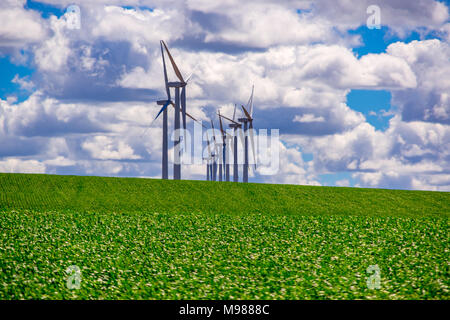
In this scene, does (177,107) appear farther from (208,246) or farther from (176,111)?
(208,246)

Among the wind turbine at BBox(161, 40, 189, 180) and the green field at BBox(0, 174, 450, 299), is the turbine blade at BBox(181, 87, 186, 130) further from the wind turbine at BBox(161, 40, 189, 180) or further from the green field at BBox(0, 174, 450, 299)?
the green field at BBox(0, 174, 450, 299)

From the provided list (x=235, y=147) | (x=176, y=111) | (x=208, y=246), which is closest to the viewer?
(x=208, y=246)

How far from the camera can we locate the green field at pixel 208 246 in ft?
69.6

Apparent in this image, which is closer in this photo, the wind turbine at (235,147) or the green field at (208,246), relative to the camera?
the green field at (208,246)

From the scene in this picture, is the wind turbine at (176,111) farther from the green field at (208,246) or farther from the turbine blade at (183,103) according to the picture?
the green field at (208,246)

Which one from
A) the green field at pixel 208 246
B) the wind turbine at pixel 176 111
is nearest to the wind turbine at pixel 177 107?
the wind turbine at pixel 176 111

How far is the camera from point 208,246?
31.0 m

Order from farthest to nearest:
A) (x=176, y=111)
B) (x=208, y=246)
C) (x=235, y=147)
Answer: (x=235, y=147)
(x=176, y=111)
(x=208, y=246)

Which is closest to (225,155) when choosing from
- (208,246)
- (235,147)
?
(235,147)

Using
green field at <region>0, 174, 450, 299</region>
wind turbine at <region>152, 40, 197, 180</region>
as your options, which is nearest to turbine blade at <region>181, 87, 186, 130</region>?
wind turbine at <region>152, 40, 197, 180</region>

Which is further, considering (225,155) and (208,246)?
(225,155)
